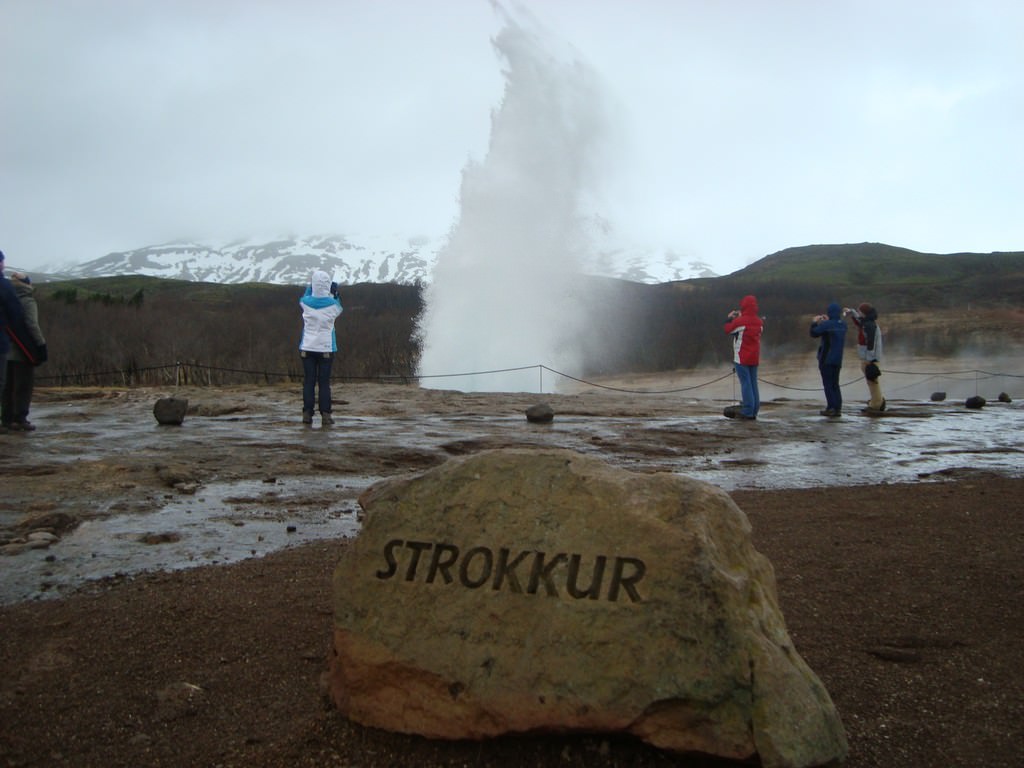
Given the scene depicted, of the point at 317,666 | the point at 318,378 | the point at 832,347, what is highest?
the point at 832,347

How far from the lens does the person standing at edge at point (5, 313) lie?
873 cm

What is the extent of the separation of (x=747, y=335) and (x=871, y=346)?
10.1 ft

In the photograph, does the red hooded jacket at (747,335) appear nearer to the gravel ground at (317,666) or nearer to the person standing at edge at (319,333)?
the person standing at edge at (319,333)

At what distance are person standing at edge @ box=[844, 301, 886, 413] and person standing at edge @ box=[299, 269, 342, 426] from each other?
30.5 ft

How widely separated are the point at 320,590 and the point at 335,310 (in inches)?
311

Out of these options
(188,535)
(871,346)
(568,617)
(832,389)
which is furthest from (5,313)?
(871,346)

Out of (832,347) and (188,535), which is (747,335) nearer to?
(832,347)

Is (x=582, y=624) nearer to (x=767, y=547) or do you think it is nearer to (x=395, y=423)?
(x=767, y=547)

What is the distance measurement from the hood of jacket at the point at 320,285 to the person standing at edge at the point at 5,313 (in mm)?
3546

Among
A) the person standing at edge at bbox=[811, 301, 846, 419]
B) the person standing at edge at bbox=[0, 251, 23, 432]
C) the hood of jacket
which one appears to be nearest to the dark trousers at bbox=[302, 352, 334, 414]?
the hood of jacket

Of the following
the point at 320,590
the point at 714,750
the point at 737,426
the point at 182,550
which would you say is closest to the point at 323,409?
the point at 737,426

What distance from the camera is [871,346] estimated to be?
15.0 meters

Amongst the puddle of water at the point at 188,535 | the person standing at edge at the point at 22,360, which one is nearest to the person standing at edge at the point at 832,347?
the puddle of water at the point at 188,535

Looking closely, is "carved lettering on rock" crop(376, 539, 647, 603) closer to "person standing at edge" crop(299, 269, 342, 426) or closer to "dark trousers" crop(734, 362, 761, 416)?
"person standing at edge" crop(299, 269, 342, 426)
